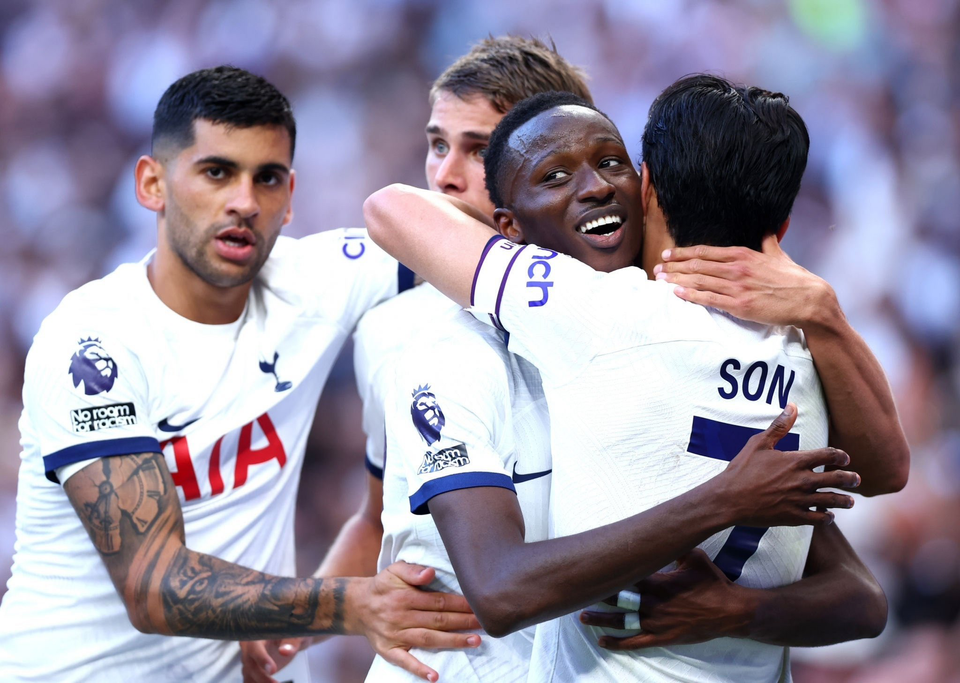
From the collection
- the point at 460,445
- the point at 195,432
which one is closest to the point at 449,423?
the point at 460,445

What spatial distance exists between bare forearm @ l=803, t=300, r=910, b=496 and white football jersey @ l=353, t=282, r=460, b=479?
43.0 inches

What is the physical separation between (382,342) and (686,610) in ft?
4.49

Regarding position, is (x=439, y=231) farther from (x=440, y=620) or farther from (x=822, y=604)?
(x=822, y=604)

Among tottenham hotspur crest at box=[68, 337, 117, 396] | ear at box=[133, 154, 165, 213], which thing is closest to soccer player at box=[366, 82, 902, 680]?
tottenham hotspur crest at box=[68, 337, 117, 396]

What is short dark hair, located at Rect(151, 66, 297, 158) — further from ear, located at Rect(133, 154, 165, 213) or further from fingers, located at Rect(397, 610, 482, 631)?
fingers, located at Rect(397, 610, 482, 631)

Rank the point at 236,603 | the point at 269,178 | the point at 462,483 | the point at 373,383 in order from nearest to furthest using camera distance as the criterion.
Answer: the point at 462,483 < the point at 236,603 < the point at 373,383 < the point at 269,178

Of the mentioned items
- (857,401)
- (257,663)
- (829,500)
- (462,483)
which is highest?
(857,401)

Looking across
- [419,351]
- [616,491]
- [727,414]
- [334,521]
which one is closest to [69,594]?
[419,351]

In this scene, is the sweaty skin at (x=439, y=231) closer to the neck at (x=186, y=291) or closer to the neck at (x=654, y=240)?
the neck at (x=654, y=240)

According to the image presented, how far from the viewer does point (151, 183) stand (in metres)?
3.06

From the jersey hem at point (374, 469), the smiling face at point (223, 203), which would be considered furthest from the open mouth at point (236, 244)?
the jersey hem at point (374, 469)

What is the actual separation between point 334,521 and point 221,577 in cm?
272

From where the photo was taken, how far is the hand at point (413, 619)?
197cm

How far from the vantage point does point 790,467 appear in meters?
1.64
